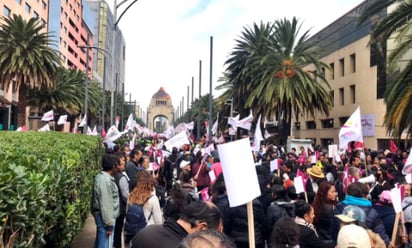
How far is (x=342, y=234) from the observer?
329cm

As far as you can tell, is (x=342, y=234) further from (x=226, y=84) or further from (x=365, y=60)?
(x=226, y=84)

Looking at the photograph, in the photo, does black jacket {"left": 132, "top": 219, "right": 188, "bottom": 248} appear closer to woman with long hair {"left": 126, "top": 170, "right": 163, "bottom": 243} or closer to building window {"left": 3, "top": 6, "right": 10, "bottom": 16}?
woman with long hair {"left": 126, "top": 170, "right": 163, "bottom": 243}

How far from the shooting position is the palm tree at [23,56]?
27844 millimetres

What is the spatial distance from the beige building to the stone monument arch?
109 m

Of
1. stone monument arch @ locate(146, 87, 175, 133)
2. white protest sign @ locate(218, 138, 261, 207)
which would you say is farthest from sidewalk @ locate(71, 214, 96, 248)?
stone monument arch @ locate(146, 87, 175, 133)

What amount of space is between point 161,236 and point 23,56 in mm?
27704

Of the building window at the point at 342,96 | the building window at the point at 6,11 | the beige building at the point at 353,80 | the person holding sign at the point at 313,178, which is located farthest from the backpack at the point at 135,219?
the building window at the point at 6,11

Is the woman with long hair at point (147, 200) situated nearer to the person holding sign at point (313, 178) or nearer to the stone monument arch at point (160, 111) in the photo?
the person holding sign at point (313, 178)

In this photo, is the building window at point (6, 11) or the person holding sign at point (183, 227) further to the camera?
the building window at point (6, 11)

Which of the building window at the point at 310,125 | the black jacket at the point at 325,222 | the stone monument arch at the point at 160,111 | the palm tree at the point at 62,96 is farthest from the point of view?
the stone monument arch at the point at 160,111

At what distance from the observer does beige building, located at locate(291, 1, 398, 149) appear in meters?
34.9

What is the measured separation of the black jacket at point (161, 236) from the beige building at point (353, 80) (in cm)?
3045

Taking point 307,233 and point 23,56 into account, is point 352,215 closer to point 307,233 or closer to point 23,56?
point 307,233

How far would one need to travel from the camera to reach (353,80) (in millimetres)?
39125
